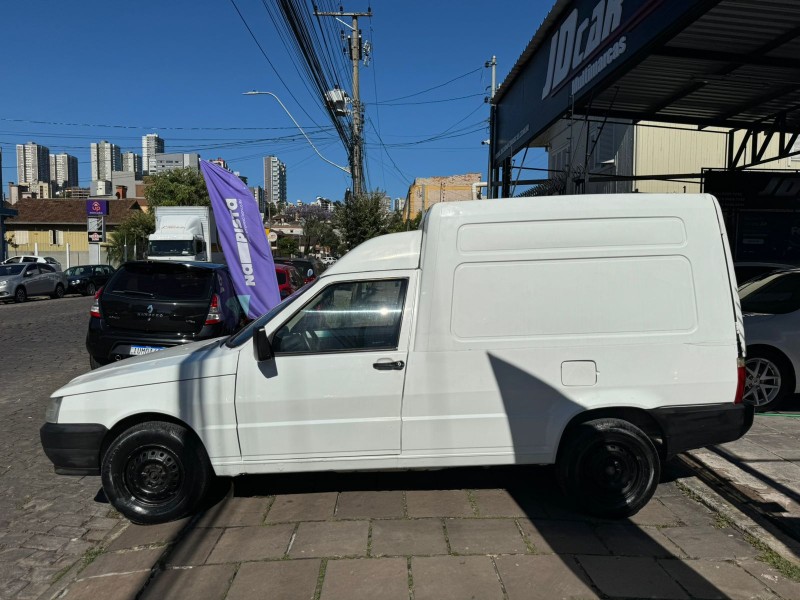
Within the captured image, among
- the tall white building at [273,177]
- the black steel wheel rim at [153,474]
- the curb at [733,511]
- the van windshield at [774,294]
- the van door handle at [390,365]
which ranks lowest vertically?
the curb at [733,511]

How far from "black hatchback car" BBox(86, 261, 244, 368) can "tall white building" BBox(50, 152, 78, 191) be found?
134 meters

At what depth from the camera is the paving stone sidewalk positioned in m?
3.31

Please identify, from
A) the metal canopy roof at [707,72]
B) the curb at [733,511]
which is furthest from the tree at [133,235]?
the curb at [733,511]

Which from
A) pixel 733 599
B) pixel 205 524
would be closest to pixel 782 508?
pixel 733 599

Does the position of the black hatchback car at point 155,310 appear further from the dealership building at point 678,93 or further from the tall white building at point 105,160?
the tall white building at point 105,160

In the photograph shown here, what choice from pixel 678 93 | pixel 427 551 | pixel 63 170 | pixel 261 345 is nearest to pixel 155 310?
pixel 261 345

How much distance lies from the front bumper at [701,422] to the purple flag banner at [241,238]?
5259 mm

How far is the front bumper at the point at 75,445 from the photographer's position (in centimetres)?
410

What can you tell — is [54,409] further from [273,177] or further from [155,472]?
[273,177]

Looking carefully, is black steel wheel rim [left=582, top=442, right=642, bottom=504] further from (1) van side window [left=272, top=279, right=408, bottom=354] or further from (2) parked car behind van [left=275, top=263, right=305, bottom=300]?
(2) parked car behind van [left=275, top=263, right=305, bottom=300]

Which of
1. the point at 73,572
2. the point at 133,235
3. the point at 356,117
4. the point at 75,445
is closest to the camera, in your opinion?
the point at 73,572

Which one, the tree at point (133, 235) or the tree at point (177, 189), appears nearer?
the tree at point (177, 189)

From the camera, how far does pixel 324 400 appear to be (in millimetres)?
4047

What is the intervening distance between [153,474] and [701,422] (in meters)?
3.75
